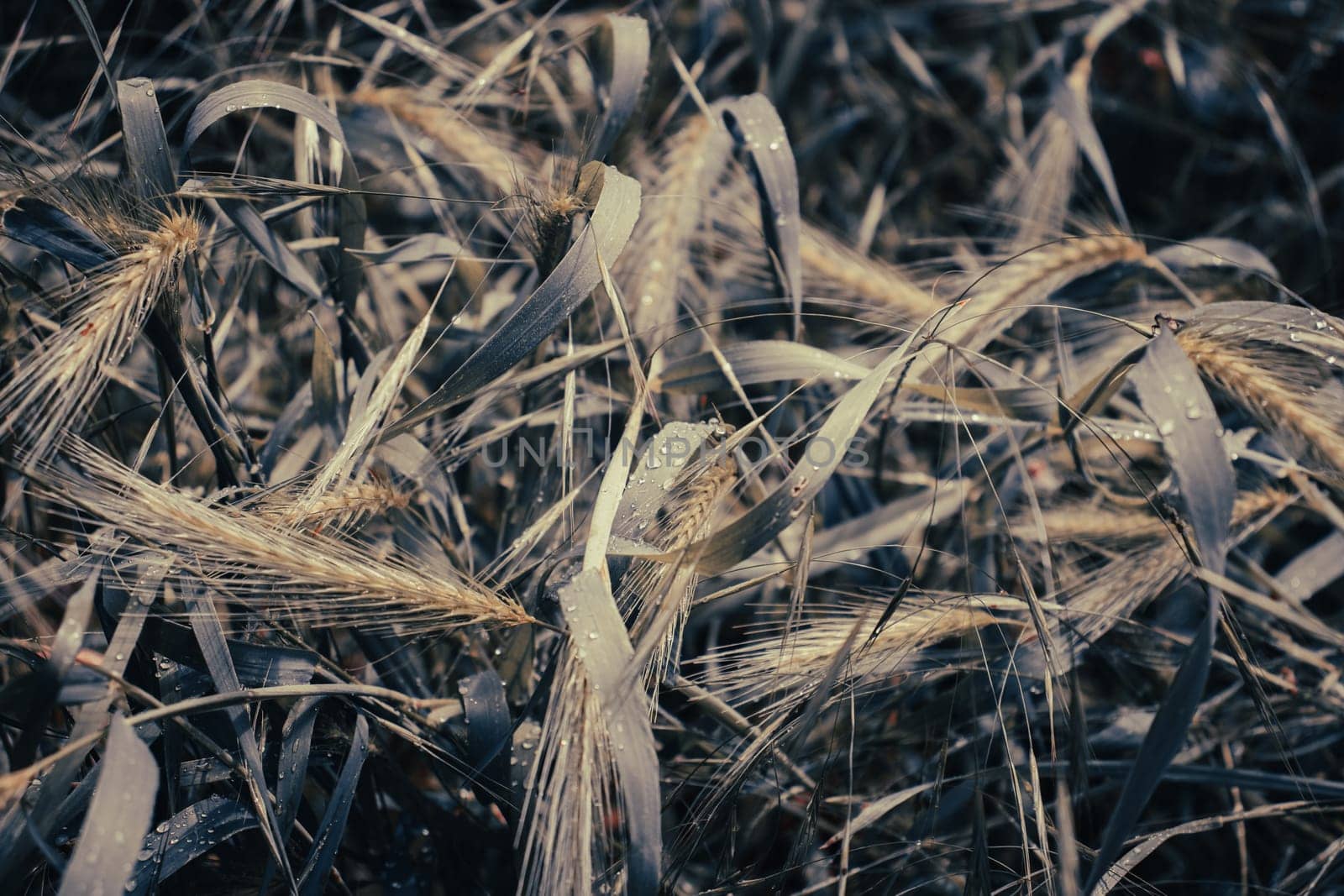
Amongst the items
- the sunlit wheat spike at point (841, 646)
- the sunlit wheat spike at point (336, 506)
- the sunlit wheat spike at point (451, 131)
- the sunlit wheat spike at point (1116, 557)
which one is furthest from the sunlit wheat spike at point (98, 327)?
the sunlit wheat spike at point (1116, 557)

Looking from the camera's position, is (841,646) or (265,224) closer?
(841,646)

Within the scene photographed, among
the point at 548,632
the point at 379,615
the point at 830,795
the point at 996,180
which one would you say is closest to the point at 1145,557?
the point at 830,795

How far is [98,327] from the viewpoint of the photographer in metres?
0.61

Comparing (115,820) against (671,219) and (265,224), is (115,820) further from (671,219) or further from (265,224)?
(671,219)

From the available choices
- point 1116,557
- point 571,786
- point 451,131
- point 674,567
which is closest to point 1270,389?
point 1116,557

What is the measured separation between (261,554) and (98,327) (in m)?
0.21

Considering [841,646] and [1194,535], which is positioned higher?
[1194,535]

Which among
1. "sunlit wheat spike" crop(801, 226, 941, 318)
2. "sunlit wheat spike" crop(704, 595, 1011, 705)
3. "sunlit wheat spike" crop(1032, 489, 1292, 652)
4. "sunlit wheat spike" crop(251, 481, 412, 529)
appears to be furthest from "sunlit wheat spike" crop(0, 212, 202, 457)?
"sunlit wheat spike" crop(1032, 489, 1292, 652)

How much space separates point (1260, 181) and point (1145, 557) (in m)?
1.01

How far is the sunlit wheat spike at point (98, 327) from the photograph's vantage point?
23.6 inches

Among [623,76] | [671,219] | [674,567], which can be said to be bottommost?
[674,567]

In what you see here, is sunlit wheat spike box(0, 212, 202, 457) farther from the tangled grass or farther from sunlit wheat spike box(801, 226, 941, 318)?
sunlit wheat spike box(801, 226, 941, 318)

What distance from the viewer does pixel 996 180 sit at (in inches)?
56.4

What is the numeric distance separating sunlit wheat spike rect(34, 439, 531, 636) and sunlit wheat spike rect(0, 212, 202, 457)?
40 millimetres
